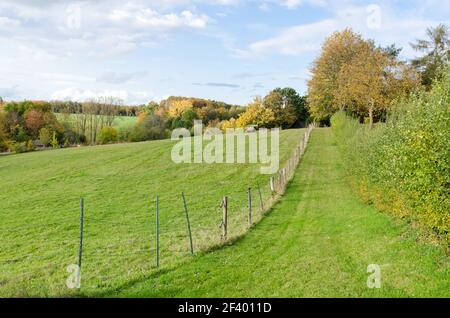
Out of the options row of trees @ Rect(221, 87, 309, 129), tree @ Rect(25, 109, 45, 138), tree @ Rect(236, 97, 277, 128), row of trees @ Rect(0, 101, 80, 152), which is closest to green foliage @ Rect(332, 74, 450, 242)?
row of trees @ Rect(221, 87, 309, 129)

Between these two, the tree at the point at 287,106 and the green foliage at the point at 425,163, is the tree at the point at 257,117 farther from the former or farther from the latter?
the green foliage at the point at 425,163

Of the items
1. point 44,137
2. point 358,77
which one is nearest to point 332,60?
point 358,77

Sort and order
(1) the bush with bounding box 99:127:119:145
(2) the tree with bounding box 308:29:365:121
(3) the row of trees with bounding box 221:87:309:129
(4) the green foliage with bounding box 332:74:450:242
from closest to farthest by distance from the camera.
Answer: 1. (4) the green foliage with bounding box 332:74:450:242
2. (2) the tree with bounding box 308:29:365:121
3. (3) the row of trees with bounding box 221:87:309:129
4. (1) the bush with bounding box 99:127:119:145

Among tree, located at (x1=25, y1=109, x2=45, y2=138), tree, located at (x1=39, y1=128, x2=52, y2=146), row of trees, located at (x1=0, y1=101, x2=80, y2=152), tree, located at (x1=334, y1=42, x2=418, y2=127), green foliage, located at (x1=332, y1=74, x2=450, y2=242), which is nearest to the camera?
green foliage, located at (x1=332, y1=74, x2=450, y2=242)

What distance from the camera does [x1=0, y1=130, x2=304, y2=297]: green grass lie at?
13.5m

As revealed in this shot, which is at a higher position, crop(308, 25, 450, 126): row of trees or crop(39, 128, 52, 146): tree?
crop(308, 25, 450, 126): row of trees

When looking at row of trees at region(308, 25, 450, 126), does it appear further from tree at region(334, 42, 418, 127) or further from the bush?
the bush

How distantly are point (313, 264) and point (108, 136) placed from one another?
3578 inches

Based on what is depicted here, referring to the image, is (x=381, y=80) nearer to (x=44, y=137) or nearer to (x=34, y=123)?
(x=44, y=137)

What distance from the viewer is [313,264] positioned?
38.4 ft

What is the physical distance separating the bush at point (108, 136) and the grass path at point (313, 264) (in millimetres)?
82394

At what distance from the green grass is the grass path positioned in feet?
3.43

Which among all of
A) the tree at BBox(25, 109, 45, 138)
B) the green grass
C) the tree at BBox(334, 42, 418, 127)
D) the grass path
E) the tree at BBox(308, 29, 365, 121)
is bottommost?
the green grass
